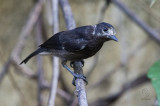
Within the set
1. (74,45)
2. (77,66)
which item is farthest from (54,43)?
(77,66)

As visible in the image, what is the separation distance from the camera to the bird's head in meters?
2.32

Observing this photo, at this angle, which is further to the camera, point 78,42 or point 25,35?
point 25,35

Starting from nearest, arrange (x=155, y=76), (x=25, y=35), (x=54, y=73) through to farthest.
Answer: (x=155, y=76) < (x=54, y=73) < (x=25, y=35)

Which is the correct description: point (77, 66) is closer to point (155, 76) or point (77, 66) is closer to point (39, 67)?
point (155, 76)

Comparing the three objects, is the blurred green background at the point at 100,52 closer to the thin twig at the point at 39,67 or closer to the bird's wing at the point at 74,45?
the thin twig at the point at 39,67

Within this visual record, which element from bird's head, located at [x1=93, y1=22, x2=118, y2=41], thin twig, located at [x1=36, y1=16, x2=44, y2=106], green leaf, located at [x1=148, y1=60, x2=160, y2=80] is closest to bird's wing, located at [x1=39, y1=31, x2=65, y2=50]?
bird's head, located at [x1=93, y1=22, x2=118, y2=41]

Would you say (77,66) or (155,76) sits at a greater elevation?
(77,66)

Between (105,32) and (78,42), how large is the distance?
31 cm

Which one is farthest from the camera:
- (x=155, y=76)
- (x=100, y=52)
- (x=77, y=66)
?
(x=100, y=52)

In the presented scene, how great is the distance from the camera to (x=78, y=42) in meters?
2.58

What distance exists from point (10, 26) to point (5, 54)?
0.39 meters

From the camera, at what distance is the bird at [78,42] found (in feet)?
8.10

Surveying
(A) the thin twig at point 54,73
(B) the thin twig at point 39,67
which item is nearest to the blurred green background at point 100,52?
(B) the thin twig at point 39,67

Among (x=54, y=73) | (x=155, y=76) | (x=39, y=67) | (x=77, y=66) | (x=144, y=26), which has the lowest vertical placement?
(x=155, y=76)
